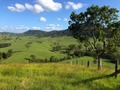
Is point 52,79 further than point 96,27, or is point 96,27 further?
point 96,27

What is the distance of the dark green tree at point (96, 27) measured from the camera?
148ft

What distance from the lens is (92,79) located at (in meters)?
14.9

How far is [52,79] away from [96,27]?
33.1m

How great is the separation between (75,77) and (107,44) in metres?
32.6

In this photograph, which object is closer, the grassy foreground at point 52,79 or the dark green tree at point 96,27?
the grassy foreground at point 52,79

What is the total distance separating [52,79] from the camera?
14695 mm

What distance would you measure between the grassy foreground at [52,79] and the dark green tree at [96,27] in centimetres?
2900

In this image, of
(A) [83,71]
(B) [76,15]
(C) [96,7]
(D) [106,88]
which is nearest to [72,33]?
(B) [76,15]

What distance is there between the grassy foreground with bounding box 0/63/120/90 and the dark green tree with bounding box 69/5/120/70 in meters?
29.0

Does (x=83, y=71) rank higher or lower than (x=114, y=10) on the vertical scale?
lower

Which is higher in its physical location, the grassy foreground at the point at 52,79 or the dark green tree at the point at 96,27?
the dark green tree at the point at 96,27

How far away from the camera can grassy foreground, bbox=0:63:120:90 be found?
12680mm

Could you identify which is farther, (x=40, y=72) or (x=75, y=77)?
(x=40, y=72)

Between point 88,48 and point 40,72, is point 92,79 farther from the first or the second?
point 88,48
